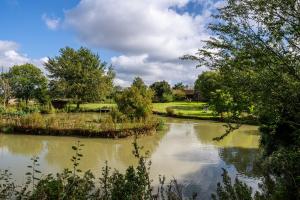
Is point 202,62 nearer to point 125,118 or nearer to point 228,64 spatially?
point 228,64

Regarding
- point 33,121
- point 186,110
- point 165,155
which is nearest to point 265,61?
point 165,155

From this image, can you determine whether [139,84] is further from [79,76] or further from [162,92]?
[162,92]

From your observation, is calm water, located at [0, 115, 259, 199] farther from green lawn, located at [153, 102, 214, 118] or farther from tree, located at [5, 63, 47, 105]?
tree, located at [5, 63, 47, 105]

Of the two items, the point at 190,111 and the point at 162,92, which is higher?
the point at 162,92

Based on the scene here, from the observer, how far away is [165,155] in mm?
15938

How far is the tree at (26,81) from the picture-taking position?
59.3 m

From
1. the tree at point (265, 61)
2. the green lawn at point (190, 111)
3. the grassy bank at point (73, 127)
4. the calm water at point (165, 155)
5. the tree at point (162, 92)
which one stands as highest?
the tree at point (162, 92)

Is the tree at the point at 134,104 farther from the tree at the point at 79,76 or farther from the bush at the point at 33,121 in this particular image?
the tree at the point at 79,76

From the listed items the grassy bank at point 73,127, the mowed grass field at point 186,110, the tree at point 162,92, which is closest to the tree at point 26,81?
the mowed grass field at point 186,110

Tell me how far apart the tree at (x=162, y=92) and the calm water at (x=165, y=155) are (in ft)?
135

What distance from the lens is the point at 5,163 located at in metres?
13.8

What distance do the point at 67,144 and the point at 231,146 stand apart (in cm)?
845

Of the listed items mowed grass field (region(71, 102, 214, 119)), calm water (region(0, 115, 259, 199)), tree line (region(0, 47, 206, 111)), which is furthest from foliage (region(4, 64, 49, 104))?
calm water (region(0, 115, 259, 199))

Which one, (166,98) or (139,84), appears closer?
(139,84)
